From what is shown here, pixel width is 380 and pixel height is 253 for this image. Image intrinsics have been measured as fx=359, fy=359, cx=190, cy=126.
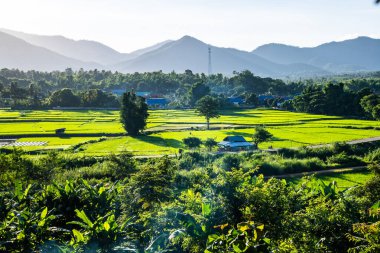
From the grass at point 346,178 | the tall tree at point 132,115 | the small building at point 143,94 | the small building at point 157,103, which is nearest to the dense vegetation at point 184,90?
the small building at point 157,103

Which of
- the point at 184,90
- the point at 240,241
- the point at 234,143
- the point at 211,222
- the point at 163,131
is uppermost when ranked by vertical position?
the point at 184,90

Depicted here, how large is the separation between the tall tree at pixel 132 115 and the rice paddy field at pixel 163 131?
1480 mm

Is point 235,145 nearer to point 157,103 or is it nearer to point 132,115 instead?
point 132,115

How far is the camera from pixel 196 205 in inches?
366

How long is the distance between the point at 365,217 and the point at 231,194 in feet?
10.1

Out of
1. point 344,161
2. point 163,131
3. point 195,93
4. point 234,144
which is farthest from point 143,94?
point 344,161

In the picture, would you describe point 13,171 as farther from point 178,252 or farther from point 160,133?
point 160,133

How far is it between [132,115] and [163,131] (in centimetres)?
482

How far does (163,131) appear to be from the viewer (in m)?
47.5

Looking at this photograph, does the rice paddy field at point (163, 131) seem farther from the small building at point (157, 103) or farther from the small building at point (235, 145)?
the small building at point (157, 103)

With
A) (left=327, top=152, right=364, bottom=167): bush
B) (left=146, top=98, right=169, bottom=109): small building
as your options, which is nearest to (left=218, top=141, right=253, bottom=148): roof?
(left=327, top=152, right=364, bottom=167): bush

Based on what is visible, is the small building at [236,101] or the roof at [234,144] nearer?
the roof at [234,144]

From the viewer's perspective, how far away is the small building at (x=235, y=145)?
35906 millimetres

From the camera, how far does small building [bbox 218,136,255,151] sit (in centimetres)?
3591
